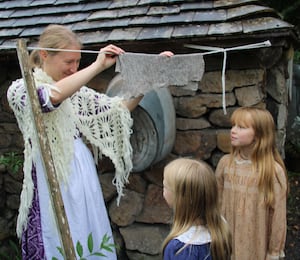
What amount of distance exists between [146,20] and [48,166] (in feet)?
4.50

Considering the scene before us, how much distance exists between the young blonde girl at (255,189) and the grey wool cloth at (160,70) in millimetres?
394

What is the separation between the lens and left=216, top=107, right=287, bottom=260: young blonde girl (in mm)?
2125

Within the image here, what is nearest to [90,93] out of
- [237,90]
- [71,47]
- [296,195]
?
[71,47]

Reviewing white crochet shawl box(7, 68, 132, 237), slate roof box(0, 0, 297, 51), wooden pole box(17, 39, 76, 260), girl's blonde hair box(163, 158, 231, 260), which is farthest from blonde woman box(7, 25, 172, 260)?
girl's blonde hair box(163, 158, 231, 260)

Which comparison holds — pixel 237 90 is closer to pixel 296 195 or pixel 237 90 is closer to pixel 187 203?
pixel 187 203

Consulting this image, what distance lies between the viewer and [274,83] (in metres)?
2.72

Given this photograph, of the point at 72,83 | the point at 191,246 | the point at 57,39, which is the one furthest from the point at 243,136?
the point at 57,39

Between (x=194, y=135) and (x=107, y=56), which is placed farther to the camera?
(x=194, y=135)

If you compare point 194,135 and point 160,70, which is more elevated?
point 160,70

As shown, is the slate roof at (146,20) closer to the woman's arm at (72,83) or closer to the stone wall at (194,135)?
the stone wall at (194,135)

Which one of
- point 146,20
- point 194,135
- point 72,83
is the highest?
point 146,20

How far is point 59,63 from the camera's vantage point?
6.23 feet

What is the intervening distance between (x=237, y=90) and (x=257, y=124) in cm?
53

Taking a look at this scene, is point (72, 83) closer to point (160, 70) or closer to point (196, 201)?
point (160, 70)
